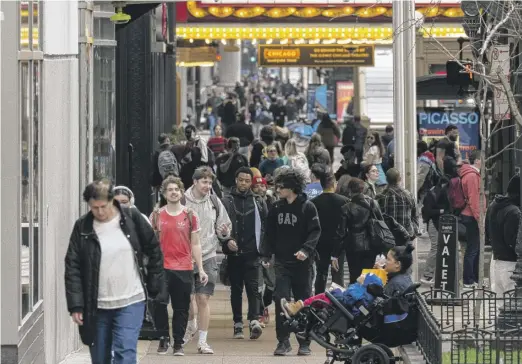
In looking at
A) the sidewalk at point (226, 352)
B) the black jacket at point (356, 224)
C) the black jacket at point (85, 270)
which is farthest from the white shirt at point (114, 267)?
the black jacket at point (356, 224)

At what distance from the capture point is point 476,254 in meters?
19.1

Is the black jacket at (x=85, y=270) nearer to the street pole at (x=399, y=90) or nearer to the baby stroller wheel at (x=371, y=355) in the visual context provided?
the baby stroller wheel at (x=371, y=355)

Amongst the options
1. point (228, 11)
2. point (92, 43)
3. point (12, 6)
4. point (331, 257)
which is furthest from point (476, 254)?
point (228, 11)

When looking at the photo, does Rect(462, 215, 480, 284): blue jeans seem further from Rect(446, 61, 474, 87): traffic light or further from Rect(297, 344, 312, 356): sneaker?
Rect(297, 344, 312, 356): sneaker

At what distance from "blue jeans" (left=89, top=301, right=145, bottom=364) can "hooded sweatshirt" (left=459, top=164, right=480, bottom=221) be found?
895cm

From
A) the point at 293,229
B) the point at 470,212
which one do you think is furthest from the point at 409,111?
the point at 293,229

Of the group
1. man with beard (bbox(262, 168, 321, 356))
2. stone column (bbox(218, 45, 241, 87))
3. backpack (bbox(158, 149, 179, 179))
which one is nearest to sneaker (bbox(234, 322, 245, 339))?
man with beard (bbox(262, 168, 321, 356))

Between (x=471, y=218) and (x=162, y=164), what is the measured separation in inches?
222

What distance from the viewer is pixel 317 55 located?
38.7 meters

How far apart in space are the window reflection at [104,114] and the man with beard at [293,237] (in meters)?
2.24

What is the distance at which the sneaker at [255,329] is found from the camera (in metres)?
15.1

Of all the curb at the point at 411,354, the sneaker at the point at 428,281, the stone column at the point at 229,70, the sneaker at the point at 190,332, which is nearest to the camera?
the curb at the point at 411,354

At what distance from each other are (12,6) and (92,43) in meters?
4.10

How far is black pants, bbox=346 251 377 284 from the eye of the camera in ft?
51.9
